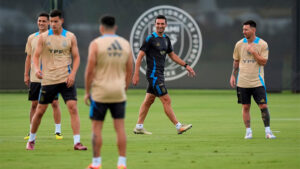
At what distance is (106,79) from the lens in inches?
303

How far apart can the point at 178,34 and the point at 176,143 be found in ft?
39.4

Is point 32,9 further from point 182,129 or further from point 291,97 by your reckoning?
point 182,129

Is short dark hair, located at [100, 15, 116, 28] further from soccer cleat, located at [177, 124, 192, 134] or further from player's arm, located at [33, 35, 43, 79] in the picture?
soccer cleat, located at [177, 124, 192, 134]

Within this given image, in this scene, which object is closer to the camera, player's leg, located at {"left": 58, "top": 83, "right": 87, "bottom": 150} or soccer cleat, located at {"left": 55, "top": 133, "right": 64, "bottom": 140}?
player's leg, located at {"left": 58, "top": 83, "right": 87, "bottom": 150}

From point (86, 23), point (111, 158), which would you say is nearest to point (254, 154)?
point (111, 158)

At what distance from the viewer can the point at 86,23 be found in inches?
907

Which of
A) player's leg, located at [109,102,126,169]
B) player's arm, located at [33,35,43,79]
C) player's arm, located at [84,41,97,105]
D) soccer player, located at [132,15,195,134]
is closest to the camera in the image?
player's arm, located at [84,41,97,105]

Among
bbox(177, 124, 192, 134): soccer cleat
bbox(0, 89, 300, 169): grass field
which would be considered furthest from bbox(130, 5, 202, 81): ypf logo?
bbox(177, 124, 192, 134): soccer cleat

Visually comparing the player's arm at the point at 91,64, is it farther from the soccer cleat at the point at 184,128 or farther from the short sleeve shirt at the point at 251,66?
the short sleeve shirt at the point at 251,66

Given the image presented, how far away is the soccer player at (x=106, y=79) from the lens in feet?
24.9

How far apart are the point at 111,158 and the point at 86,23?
14.4 meters

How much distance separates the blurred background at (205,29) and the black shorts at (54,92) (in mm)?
12678

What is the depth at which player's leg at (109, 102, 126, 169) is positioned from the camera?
7.74m

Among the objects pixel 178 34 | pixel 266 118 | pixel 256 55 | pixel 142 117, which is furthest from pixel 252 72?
pixel 178 34
